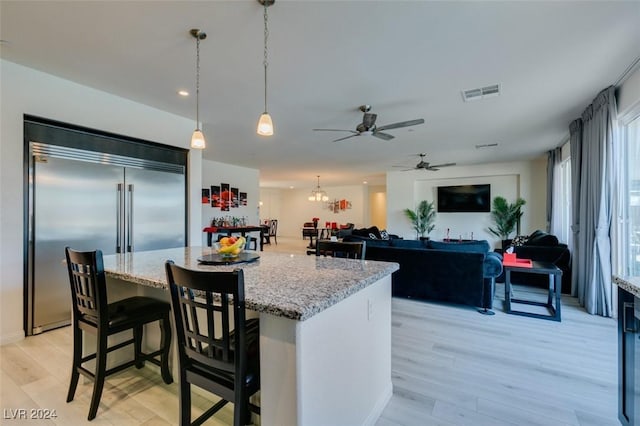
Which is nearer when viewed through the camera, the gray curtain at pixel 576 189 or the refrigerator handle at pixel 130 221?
the refrigerator handle at pixel 130 221

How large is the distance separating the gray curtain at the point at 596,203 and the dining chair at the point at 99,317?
4684mm

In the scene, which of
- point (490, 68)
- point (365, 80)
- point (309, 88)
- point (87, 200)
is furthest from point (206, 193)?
point (490, 68)

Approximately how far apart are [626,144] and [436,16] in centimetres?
303

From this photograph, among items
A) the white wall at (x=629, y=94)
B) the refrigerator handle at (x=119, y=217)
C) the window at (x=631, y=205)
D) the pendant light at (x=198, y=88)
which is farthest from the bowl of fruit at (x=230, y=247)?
the window at (x=631, y=205)

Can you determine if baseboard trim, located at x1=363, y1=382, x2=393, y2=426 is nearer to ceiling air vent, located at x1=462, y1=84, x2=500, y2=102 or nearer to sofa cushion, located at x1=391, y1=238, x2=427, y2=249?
sofa cushion, located at x1=391, y1=238, x2=427, y2=249

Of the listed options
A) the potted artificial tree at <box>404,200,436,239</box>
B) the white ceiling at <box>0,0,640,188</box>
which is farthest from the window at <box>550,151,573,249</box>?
the potted artificial tree at <box>404,200,436,239</box>

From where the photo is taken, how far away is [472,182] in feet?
28.8

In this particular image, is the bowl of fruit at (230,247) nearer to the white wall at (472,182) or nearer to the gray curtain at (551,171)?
the gray curtain at (551,171)

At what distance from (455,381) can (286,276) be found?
5.26ft

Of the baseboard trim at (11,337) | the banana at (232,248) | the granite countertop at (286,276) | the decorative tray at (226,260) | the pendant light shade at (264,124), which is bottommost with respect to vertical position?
the baseboard trim at (11,337)

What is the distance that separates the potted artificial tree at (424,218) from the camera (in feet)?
30.1

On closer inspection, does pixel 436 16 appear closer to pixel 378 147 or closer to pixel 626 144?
pixel 626 144

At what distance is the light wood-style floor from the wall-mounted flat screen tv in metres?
5.71

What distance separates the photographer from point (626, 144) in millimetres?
3369
